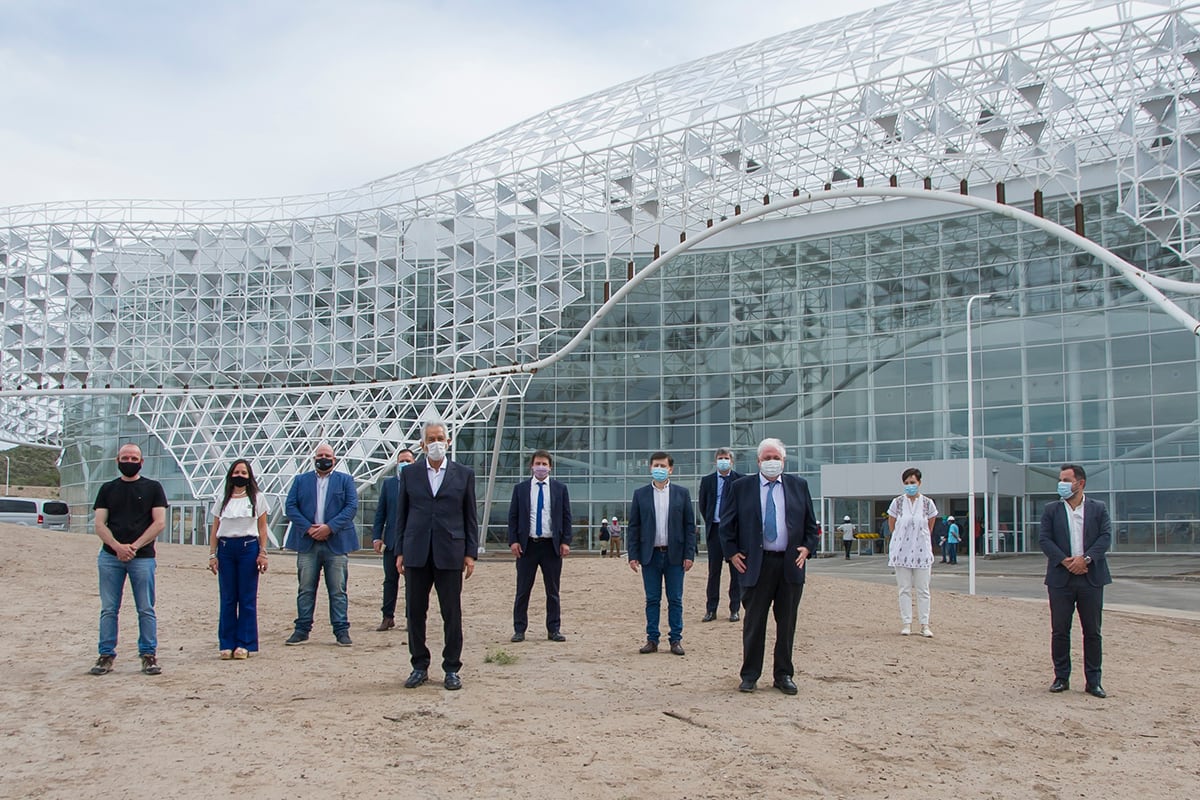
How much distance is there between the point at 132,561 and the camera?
854 centimetres

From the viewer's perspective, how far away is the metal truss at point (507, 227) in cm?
2648

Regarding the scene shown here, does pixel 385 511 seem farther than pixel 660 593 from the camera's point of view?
Yes

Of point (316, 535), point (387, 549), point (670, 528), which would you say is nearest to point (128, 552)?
point (316, 535)

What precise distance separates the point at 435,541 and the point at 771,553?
2354mm

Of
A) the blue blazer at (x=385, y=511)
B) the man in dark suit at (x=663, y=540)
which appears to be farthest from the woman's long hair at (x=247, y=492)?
the man in dark suit at (x=663, y=540)

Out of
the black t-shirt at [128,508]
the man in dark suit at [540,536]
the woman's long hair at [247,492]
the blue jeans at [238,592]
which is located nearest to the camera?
the black t-shirt at [128,508]

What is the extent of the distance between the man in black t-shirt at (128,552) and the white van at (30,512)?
1279 inches

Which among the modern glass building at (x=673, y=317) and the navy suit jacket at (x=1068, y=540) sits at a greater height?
the modern glass building at (x=673, y=317)

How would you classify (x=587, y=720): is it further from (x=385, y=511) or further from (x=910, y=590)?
(x=910, y=590)

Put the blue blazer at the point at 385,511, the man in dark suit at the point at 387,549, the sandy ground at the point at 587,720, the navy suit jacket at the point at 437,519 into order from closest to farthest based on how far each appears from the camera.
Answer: the sandy ground at the point at 587,720 < the navy suit jacket at the point at 437,519 < the blue blazer at the point at 385,511 < the man in dark suit at the point at 387,549

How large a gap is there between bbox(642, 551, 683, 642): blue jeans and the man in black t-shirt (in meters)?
3.92

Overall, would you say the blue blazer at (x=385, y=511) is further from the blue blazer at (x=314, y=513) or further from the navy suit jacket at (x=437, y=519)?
the navy suit jacket at (x=437, y=519)

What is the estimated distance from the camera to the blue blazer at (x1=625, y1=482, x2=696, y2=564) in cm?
988

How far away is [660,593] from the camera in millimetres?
9742
